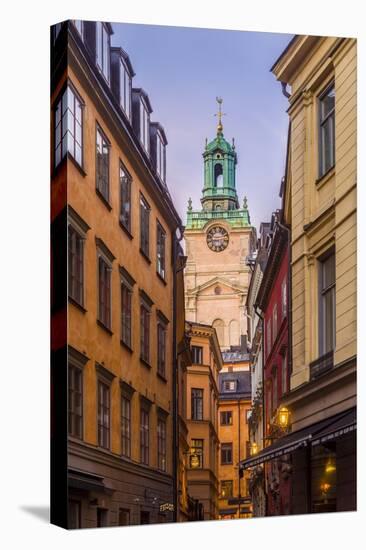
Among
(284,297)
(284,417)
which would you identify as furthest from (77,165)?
(284,417)

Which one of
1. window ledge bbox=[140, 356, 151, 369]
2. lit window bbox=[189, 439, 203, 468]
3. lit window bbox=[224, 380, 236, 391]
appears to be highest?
window ledge bbox=[140, 356, 151, 369]

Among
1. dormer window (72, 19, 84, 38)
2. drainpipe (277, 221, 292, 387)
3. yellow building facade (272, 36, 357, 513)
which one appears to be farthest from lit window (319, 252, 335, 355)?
dormer window (72, 19, 84, 38)

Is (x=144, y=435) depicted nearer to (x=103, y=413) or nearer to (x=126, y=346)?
(x=103, y=413)

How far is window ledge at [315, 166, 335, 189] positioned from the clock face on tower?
1413mm

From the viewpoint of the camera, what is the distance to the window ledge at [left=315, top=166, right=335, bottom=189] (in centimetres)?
1845

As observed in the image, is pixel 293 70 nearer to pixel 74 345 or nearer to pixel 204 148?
pixel 204 148

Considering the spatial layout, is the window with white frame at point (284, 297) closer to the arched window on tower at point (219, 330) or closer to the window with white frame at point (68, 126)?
the arched window on tower at point (219, 330)

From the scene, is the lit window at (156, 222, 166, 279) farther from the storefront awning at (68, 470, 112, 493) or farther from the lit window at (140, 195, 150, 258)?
the storefront awning at (68, 470, 112, 493)

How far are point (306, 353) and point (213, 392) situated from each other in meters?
1.28

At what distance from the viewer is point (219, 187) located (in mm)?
17672

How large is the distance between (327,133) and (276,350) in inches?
110

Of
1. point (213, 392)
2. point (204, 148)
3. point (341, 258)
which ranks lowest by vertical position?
point (213, 392)

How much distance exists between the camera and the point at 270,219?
18391 mm
